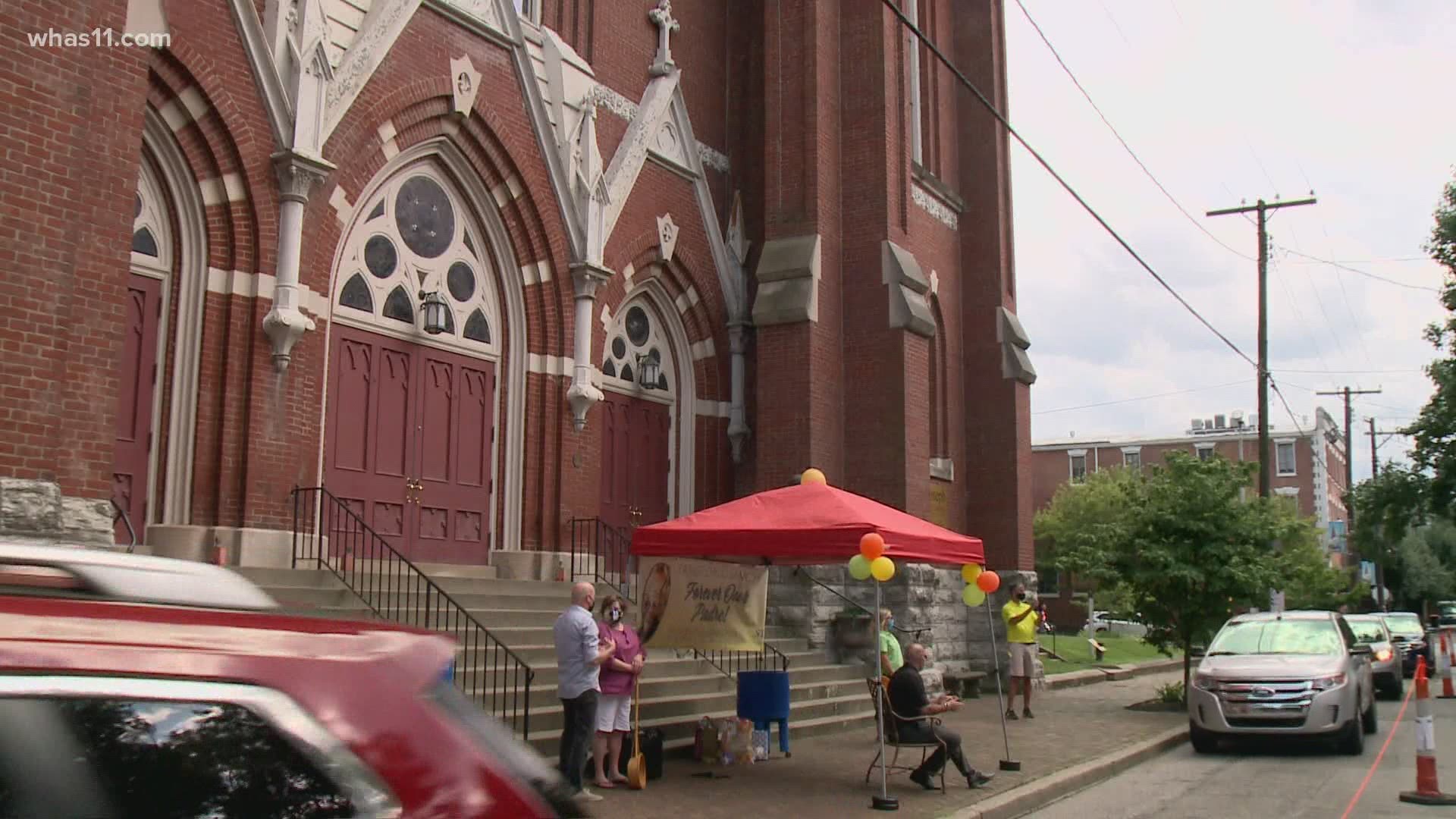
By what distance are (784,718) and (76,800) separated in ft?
34.6

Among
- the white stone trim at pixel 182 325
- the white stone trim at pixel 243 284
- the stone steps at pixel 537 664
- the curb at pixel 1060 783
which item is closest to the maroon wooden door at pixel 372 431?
the stone steps at pixel 537 664

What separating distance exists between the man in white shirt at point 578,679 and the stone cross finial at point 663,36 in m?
11.9

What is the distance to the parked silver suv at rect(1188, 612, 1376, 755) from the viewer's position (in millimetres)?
13930

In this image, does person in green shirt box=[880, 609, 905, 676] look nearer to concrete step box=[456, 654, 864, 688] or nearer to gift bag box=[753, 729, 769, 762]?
gift bag box=[753, 729, 769, 762]

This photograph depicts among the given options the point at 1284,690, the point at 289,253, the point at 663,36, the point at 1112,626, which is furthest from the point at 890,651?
the point at 1112,626

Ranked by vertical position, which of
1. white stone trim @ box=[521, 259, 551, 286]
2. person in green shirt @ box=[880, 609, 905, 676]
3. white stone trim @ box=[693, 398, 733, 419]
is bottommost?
person in green shirt @ box=[880, 609, 905, 676]

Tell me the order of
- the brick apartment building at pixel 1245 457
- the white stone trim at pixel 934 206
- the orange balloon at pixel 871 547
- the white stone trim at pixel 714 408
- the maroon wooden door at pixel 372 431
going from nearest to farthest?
1. the orange balloon at pixel 871 547
2. the maroon wooden door at pixel 372 431
3. the white stone trim at pixel 714 408
4. the white stone trim at pixel 934 206
5. the brick apartment building at pixel 1245 457

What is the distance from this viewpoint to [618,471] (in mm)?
18844

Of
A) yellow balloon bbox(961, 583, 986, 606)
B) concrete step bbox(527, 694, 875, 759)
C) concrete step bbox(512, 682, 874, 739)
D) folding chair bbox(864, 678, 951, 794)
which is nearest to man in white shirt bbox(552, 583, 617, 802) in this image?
concrete step bbox(527, 694, 875, 759)

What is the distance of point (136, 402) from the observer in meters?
12.3

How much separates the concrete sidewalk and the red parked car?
700cm

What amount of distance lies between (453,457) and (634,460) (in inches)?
154

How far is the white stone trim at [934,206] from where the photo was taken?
2309 cm

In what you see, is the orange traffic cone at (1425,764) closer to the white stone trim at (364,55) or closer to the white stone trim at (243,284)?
the white stone trim at (243,284)
